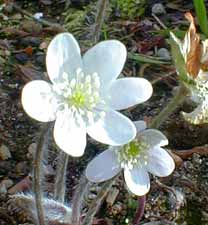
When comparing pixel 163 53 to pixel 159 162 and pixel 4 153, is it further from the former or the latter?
pixel 159 162

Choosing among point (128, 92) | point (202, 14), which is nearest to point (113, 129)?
point (128, 92)

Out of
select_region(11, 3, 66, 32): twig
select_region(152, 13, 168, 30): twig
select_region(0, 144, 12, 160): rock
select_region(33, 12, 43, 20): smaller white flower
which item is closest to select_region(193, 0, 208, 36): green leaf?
select_region(152, 13, 168, 30): twig

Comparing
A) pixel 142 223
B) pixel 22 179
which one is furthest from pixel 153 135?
pixel 22 179

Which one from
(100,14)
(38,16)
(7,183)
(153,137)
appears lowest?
(7,183)

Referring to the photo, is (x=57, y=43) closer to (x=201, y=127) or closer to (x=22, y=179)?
(x=22, y=179)

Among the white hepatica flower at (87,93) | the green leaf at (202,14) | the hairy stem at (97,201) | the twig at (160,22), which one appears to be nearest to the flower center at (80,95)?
the white hepatica flower at (87,93)

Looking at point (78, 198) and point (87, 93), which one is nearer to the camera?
point (87, 93)
